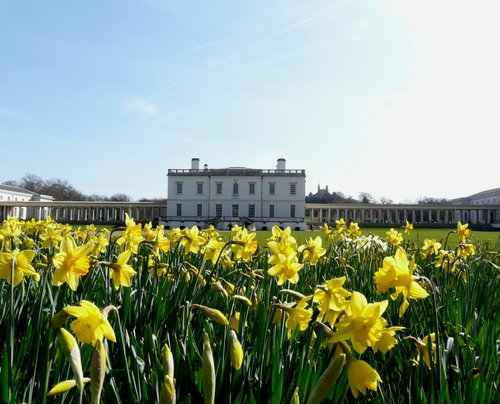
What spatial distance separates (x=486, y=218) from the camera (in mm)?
66000

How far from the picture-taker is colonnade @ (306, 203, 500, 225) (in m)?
63.4

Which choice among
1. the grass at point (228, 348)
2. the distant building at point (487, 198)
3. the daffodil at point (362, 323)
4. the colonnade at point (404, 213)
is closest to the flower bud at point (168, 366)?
the grass at point (228, 348)

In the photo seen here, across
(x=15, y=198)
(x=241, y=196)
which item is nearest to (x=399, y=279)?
(x=241, y=196)

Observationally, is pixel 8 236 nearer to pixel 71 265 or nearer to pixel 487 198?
pixel 71 265

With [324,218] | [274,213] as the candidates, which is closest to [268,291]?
[274,213]

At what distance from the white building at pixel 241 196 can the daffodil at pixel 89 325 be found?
172ft

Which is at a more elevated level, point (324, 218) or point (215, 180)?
point (215, 180)

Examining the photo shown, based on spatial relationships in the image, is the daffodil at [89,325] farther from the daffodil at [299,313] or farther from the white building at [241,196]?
the white building at [241,196]

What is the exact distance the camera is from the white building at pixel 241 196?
5419 centimetres

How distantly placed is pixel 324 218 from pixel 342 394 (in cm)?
6575

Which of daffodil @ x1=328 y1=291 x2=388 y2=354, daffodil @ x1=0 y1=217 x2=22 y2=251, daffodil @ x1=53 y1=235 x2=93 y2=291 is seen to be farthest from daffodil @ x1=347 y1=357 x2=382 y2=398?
daffodil @ x1=0 y1=217 x2=22 y2=251

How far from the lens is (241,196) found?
5459 cm

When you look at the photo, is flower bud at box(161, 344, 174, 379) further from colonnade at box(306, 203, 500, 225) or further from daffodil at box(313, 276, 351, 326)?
colonnade at box(306, 203, 500, 225)

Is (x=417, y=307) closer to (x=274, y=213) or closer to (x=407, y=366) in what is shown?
(x=407, y=366)
